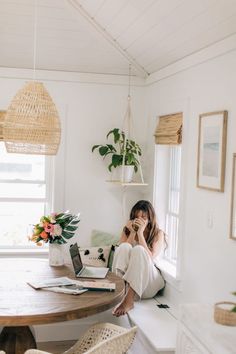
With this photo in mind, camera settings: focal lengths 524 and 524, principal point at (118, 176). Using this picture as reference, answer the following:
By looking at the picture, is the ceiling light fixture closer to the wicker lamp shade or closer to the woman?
the wicker lamp shade

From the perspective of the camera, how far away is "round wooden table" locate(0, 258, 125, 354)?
277cm

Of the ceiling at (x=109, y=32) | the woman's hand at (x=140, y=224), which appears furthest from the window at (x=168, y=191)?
the ceiling at (x=109, y=32)

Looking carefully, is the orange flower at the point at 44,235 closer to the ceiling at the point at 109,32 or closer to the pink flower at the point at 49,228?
the pink flower at the point at 49,228

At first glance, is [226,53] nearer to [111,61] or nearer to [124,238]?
[111,61]

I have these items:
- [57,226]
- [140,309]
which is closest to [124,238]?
[140,309]

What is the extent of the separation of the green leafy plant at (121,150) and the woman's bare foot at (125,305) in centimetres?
124

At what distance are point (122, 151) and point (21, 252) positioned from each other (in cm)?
139

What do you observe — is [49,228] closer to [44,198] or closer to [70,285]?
[70,285]

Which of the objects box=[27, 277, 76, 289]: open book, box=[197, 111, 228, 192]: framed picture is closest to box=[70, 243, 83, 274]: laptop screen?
box=[27, 277, 76, 289]: open book

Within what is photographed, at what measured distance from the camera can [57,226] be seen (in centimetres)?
381

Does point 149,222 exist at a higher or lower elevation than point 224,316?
higher

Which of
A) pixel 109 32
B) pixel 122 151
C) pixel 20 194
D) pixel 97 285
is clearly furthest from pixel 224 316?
pixel 20 194

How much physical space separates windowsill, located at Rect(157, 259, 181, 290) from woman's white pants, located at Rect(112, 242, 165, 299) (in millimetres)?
102

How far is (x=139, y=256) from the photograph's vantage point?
4363 mm
